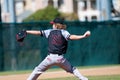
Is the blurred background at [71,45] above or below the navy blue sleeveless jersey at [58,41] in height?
below

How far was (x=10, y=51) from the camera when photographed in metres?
22.7

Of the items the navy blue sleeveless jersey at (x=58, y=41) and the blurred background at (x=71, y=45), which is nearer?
the navy blue sleeveless jersey at (x=58, y=41)

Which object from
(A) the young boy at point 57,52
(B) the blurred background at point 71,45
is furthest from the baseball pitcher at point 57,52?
(B) the blurred background at point 71,45

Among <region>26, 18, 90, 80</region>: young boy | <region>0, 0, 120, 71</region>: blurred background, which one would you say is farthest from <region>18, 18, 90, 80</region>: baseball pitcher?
<region>0, 0, 120, 71</region>: blurred background

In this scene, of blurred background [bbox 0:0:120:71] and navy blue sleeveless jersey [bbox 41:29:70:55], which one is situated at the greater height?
navy blue sleeveless jersey [bbox 41:29:70:55]

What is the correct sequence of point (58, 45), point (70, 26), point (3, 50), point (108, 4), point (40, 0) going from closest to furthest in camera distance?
point (58, 45), point (3, 50), point (70, 26), point (108, 4), point (40, 0)

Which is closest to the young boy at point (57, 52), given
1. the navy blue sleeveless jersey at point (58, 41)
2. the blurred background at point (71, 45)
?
the navy blue sleeveless jersey at point (58, 41)

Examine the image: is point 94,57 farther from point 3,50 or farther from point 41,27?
point 3,50

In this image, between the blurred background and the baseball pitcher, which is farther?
the blurred background

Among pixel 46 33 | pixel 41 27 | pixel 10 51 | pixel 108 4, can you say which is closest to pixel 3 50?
pixel 10 51

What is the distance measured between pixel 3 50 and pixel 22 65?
1.26 m

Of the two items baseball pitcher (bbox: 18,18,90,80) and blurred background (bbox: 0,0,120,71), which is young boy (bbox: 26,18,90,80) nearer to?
baseball pitcher (bbox: 18,18,90,80)

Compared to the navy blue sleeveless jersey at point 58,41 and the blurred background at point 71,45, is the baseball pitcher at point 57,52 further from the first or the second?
the blurred background at point 71,45

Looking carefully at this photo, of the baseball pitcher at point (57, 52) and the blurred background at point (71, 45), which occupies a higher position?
the baseball pitcher at point (57, 52)
